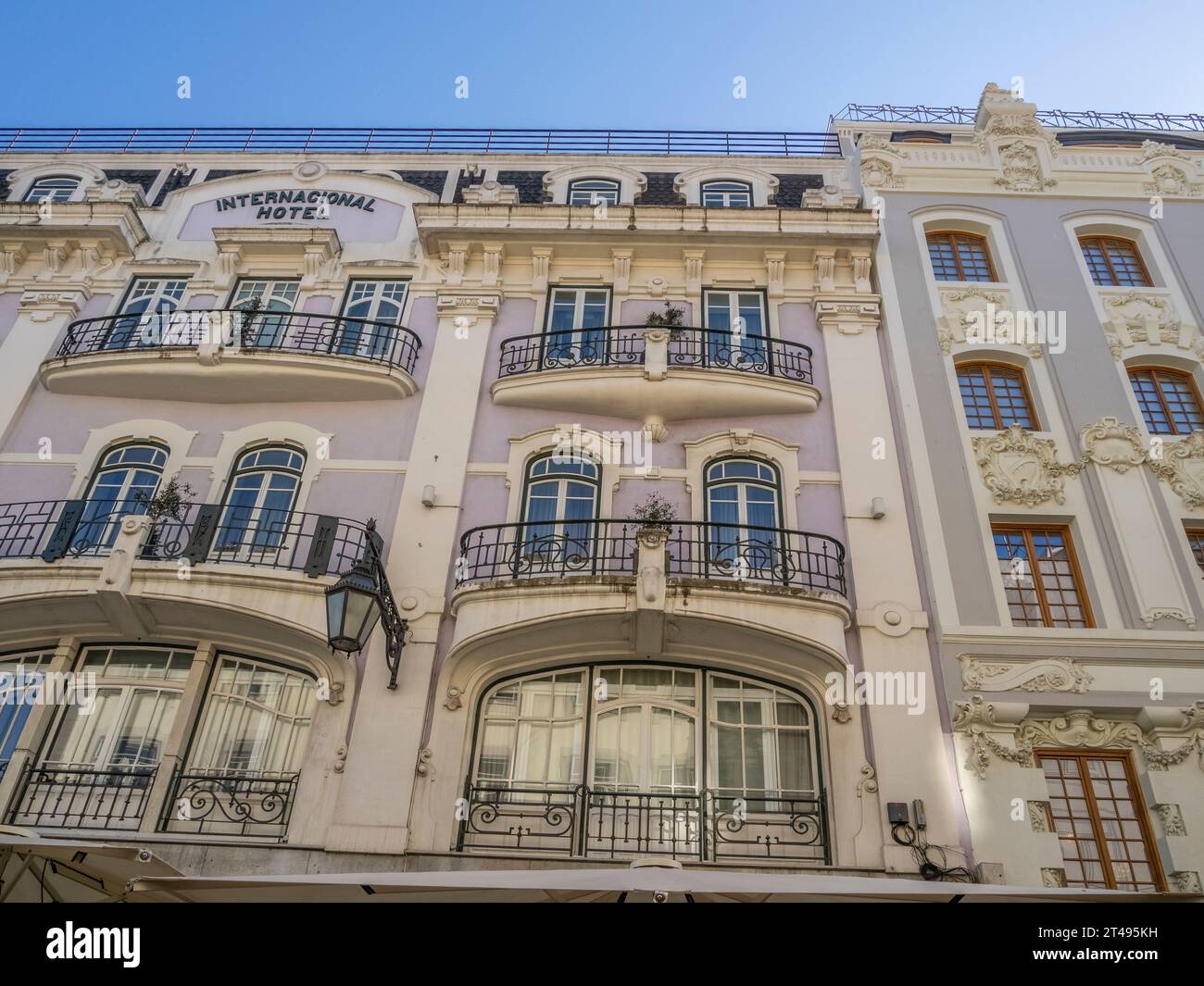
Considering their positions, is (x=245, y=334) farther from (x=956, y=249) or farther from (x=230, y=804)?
(x=956, y=249)

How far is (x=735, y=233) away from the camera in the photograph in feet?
54.1

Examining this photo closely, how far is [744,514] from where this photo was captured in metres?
13.5

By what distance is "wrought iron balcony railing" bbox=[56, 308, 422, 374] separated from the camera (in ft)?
49.6

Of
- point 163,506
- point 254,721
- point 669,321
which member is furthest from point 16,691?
point 669,321

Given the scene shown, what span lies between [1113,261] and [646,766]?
12.8 meters

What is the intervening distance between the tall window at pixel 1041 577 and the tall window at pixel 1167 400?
2.94 meters

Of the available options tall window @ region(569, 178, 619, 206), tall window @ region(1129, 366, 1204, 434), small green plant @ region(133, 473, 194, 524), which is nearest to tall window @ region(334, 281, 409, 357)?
small green plant @ region(133, 473, 194, 524)

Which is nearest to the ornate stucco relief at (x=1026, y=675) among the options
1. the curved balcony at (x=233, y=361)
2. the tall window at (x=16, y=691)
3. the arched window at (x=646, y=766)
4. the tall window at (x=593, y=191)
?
the arched window at (x=646, y=766)

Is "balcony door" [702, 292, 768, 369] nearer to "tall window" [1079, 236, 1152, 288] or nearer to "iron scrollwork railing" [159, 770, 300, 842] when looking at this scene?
"tall window" [1079, 236, 1152, 288]

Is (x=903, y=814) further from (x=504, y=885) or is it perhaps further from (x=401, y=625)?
(x=401, y=625)

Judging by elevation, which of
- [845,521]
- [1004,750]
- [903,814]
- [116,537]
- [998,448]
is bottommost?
[903,814]

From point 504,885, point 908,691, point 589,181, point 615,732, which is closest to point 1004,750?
point 908,691

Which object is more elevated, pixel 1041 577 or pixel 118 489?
pixel 118 489

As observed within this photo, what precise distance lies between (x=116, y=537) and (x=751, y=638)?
858 cm
